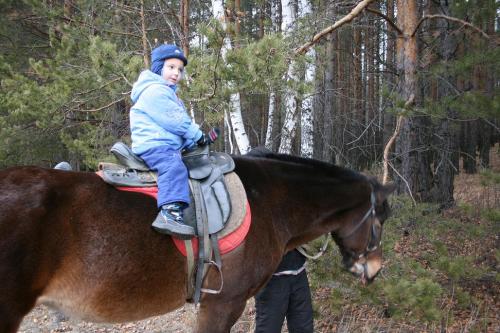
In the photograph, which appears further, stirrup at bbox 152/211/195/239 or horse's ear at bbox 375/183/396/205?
horse's ear at bbox 375/183/396/205

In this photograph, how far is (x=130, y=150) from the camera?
2854 millimetres

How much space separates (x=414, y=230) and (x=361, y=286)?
1.40 meters

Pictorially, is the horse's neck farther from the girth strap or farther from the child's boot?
the child's boot

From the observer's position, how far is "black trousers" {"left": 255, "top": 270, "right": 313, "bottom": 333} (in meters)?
3.41

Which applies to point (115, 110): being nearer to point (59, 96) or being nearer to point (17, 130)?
point (59, 96)

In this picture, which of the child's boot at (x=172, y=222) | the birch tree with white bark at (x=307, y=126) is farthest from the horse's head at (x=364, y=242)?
the birch tree with white bark at (x=307, y=126)

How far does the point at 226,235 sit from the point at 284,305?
1040 mm

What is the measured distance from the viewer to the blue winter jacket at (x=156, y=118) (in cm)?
281

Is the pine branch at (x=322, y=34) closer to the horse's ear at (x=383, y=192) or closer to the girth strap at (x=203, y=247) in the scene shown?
the horse's ear at (x=383, y=192)

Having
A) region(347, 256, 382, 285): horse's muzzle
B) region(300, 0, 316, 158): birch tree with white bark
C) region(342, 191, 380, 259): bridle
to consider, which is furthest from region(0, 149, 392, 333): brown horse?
region(300, 0, 316, 158): birch tree with white bark

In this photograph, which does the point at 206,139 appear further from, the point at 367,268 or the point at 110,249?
the point at 367,268

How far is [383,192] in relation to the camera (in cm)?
355

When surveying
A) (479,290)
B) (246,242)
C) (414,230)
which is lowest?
(479,290)

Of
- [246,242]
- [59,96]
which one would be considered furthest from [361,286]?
[59,96]
